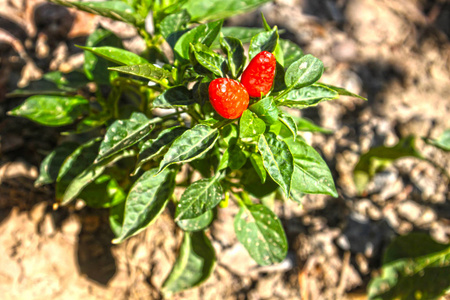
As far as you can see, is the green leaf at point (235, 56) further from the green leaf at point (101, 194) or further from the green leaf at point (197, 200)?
the green leaf at point (101, 194)

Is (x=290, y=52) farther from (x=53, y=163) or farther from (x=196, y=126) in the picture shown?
(x=53, y=163)

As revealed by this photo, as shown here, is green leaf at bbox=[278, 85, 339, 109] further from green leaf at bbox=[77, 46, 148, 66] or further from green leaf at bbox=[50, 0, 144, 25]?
green leaf at bbox=[50, 0, 144, 25]

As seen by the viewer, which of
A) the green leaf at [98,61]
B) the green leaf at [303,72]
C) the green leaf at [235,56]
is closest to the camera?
the green leaf at [303,72]

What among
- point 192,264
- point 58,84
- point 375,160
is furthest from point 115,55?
point 375,160

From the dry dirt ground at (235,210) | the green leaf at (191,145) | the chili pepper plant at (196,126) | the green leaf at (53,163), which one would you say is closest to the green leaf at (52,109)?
the chili pepper plant at (196,126)

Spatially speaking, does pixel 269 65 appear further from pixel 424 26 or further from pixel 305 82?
pixel 424 26

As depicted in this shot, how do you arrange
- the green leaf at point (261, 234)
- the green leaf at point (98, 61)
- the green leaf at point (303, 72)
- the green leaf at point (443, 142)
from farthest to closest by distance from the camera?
the green leaf at point (443, 142) → the green leaf at point (98, 61) → the green leaf at point (261, 234) → the green leaf at point (303, 72)
